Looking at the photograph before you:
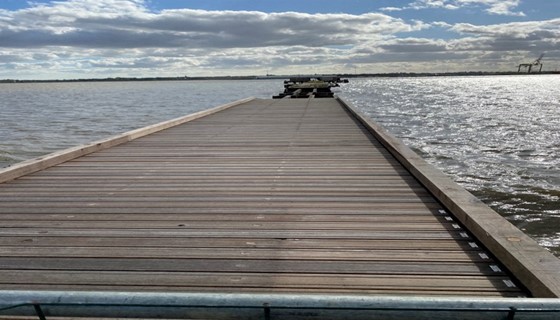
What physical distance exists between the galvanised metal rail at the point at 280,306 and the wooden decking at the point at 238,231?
1.23 meters

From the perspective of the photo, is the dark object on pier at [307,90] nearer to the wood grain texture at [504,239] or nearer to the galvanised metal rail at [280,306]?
the wood grain texture at [504,239]

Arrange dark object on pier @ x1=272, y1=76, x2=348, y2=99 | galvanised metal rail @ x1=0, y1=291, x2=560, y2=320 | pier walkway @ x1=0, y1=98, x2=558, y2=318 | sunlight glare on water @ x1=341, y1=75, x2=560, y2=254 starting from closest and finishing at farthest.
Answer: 1. galvanised metal rail @ x1=0, y1=291, x2=560, y2=320
2. pier walkway @ x1=0, y1=98, x2=558, y2=318
3. sunlight glare on water @ x1=341, y1=75, x2=560, y2=254
4. dark object on pier @ x1=272, y1=76, x2=348, y2=99

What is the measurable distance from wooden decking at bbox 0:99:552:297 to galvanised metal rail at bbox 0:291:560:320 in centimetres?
123

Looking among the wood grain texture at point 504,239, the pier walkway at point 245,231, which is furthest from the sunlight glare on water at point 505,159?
the pier walkway at point 245,231

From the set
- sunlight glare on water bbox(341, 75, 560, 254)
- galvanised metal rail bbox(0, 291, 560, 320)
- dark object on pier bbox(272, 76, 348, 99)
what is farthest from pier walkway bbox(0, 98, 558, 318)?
dark object on pier bbox(272, 76, 348, 99)

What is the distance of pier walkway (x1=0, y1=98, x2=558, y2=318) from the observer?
9.59 feet

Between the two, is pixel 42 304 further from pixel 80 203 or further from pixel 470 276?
pixel 80 203

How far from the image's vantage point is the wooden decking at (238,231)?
→ 295cm

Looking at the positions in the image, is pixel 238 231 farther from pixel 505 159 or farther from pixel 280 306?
pixel 505 159

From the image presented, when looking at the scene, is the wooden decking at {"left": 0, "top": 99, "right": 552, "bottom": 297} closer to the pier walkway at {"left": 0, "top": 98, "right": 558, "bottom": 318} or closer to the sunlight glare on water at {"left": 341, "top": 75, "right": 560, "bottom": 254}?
the pier walkway at {"left": 0, "top": 98, "right": 558, "bottom": 318}

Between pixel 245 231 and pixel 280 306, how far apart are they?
7.58 feet

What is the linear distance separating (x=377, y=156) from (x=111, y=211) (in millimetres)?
4094

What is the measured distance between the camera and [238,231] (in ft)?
12.7

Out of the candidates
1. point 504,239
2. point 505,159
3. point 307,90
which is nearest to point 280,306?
point 504,239
